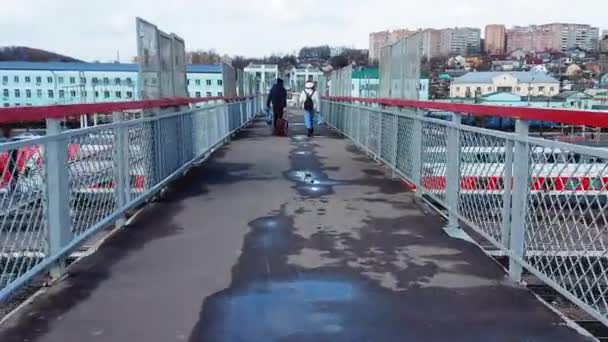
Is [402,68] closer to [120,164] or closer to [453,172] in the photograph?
[453,172]

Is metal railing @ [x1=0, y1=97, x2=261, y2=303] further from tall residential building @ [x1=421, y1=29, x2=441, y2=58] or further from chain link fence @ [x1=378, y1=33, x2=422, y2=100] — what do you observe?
tall residential building @ [x1=421, y1=29, x2=441, y2=58]

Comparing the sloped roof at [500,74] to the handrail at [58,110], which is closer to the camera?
the handrail at [58,110]

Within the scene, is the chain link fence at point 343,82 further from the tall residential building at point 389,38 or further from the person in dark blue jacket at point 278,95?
the person in dark blue jacket at point 278,95

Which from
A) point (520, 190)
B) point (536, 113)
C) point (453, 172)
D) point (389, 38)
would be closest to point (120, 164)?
point (453, 172)

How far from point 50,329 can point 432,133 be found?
15.1 ft

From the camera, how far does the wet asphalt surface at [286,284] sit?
3449mm

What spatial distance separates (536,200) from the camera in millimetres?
3945

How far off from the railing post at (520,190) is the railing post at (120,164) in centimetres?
366

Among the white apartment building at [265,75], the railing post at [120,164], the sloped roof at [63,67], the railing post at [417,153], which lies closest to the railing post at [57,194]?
the railing post at [120,164]

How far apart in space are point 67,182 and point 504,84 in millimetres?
7274

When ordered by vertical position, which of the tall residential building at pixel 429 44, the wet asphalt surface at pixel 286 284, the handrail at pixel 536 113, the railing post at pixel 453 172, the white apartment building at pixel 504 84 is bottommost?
the wet asphalt surface at pixel 286 284

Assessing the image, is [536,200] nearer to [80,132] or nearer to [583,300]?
[583,300]

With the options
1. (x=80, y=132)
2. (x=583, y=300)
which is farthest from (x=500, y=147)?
(x=80, y=132)

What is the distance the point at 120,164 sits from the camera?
19.3 ft
